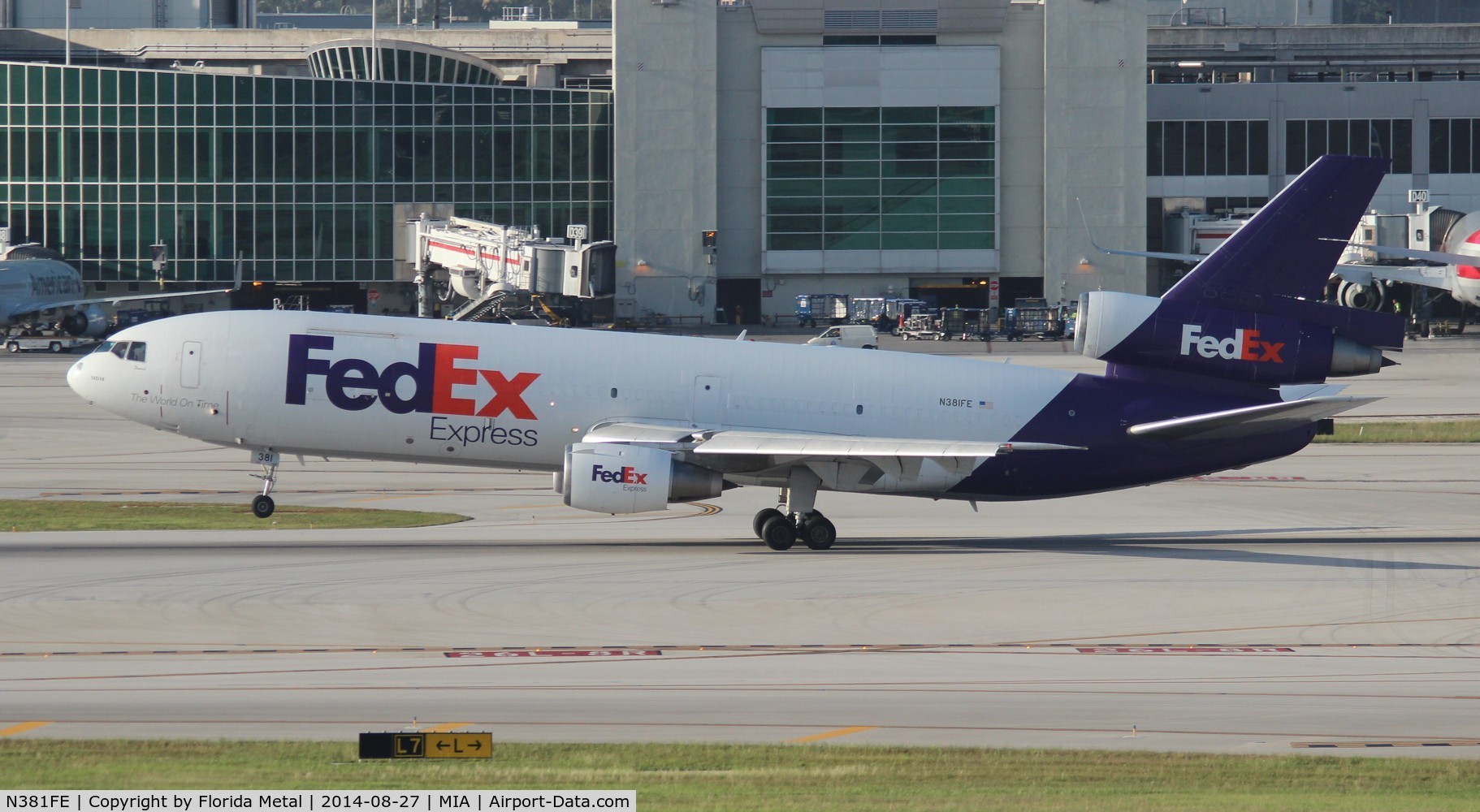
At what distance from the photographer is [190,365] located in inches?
1476

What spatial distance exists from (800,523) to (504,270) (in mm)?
71282

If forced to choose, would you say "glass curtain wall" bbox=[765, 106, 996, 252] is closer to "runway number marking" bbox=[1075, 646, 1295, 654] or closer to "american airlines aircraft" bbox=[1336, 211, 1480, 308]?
"american airlines aircraft" bbox=[1336, 211, 1480, 308]

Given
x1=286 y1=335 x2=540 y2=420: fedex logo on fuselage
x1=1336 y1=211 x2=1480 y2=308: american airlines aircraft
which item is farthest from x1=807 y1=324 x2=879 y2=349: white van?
x1=286 y1=335 x2=540 y2=420: fedex logo on fuselage

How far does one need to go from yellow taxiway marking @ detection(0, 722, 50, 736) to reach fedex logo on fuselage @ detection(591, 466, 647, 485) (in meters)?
15.4

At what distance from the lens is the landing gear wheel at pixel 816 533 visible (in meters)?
37.6

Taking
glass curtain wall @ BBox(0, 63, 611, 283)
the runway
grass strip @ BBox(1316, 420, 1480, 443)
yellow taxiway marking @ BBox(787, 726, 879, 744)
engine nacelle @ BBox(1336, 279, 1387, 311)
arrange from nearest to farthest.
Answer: yellow taxiway marking @ BBox(787, 726, 879, 744) < the runway < grass strip @ BBox(1316, 420, 1480, 443) < engine nacelle @ BBox(1336, 279, 1387, 311) < glass curtain wall @ BBox(0, 63, 611, 283)

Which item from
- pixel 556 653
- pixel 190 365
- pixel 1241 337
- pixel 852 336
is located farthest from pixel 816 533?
pixel 852 336

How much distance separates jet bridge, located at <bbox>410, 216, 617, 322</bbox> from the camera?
105 m

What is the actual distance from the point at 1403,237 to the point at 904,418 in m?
87.4

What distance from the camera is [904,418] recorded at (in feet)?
125

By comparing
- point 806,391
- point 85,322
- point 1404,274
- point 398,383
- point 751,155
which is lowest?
point 806,391

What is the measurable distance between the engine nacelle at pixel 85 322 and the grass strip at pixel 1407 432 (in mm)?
77393

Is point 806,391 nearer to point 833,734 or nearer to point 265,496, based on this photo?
point 265,496

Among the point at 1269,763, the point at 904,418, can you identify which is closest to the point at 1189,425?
the point at 904,418
